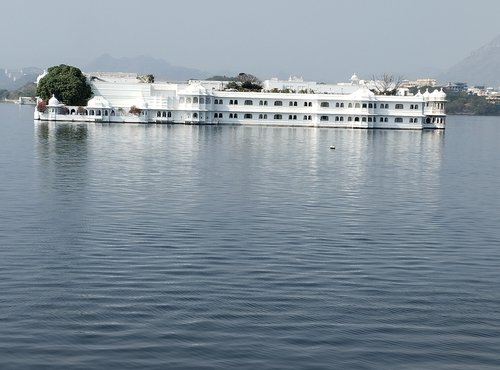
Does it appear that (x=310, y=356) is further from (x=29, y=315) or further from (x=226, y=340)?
(x=29, y=315)

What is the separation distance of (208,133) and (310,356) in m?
57.1

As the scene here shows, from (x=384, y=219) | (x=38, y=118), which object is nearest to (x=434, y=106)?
(x=38, y=118)

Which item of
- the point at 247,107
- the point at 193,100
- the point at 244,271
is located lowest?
the point at 244,271

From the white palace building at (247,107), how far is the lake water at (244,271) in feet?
157

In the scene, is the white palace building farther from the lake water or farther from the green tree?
the lake water

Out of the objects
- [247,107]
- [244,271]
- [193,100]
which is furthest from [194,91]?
[244,271]

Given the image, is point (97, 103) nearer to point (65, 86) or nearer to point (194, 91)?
point (65, 86)

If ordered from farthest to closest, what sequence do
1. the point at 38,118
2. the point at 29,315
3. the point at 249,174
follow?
the point at 38,118 → the point at 249,174 → the point at 29,315

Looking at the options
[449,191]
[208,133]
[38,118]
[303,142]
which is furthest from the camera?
[38,118]

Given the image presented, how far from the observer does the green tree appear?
8044 centimetres

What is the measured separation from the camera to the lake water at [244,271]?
38.7ft

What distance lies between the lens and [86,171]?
113ft

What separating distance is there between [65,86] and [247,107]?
19.7 metres

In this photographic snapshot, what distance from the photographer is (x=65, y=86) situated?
8038 centimetres
